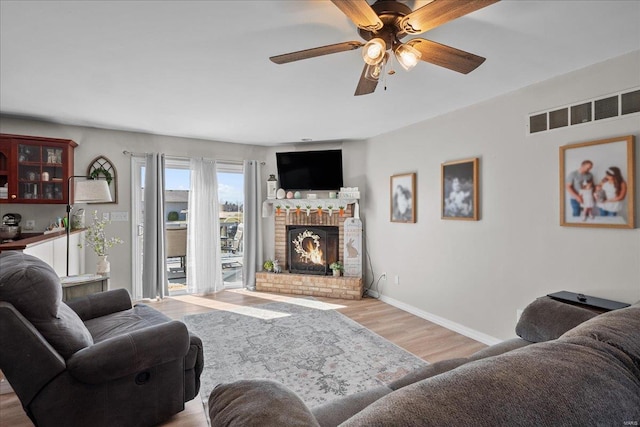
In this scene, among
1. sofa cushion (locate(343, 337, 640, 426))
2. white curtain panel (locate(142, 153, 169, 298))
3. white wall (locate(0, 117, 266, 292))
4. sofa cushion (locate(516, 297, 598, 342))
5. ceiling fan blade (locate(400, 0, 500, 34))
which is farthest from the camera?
white curtain panel (locate(142, 153, 169, 298))

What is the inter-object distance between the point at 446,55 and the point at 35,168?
15.1 feet

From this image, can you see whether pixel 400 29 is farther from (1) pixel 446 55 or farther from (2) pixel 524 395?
→ (2) pixel 524 395

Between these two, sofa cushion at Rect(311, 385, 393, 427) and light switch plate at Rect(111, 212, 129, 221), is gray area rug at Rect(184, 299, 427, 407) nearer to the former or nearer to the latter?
sofa cushion at Rect(311, 385, 393, 427)

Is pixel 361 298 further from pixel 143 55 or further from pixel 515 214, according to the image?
pixel 143 55

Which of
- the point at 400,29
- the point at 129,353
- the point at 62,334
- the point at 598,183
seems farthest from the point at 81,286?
the point at 598,183

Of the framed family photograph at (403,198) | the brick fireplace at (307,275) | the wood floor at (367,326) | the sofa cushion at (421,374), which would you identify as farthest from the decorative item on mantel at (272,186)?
the sofa cushion at (421,374)

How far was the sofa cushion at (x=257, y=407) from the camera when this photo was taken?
0.72m

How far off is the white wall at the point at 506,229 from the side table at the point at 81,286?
3475mm

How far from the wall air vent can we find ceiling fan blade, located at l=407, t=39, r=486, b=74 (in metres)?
1.26

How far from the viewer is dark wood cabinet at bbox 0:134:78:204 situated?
12.0ft

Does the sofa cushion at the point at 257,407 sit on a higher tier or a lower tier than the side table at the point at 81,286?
higher

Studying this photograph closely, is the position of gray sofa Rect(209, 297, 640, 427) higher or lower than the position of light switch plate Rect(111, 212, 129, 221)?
lower

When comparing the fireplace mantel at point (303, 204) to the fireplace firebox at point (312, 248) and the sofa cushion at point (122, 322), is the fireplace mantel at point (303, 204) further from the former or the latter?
the sofa cushion at point (122, 322)

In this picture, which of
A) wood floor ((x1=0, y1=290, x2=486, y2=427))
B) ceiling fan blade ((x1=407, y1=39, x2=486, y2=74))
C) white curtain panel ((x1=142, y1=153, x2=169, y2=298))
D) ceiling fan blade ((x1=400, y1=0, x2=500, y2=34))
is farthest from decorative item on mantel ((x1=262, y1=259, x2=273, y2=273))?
ceiling fan blade ((x1=400, y1=0, x2=500, y2=34))
